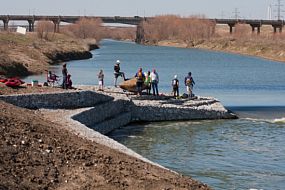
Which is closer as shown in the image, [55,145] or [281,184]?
[55,145]

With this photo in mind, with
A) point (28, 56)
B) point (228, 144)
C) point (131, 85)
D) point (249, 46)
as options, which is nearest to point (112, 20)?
point (249, 46)

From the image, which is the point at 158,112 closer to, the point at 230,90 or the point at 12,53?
the point at 230,90

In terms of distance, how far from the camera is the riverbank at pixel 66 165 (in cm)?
1628

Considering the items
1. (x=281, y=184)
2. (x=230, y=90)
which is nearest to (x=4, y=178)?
(x=281, y=184)

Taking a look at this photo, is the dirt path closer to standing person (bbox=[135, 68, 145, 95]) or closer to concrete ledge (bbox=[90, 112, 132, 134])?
concrete ledge (bbox=[90, 112, 132, 134])

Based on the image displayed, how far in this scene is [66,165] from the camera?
17391 mm

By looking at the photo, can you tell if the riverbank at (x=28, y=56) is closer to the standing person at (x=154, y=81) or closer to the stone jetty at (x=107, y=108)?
the standing person at (x=154, y=81)

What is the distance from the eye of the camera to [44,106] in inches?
1131

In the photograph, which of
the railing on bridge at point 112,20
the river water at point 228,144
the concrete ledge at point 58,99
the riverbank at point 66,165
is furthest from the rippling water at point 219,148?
the railing on bridge at point 112,20

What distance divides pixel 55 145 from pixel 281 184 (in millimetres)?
7220

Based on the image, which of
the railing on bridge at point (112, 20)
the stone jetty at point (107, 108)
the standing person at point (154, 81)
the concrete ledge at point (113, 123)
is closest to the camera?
the stone jetty at point (107, 108)

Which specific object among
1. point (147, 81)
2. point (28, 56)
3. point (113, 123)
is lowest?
point (113, 123)

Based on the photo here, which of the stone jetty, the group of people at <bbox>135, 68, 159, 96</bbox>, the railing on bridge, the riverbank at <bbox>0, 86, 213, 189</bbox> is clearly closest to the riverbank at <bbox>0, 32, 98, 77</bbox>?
the group of people at <bbox>135, 68, 159, 96</bbox>

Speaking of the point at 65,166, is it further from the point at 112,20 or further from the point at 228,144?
the point at 112,20
